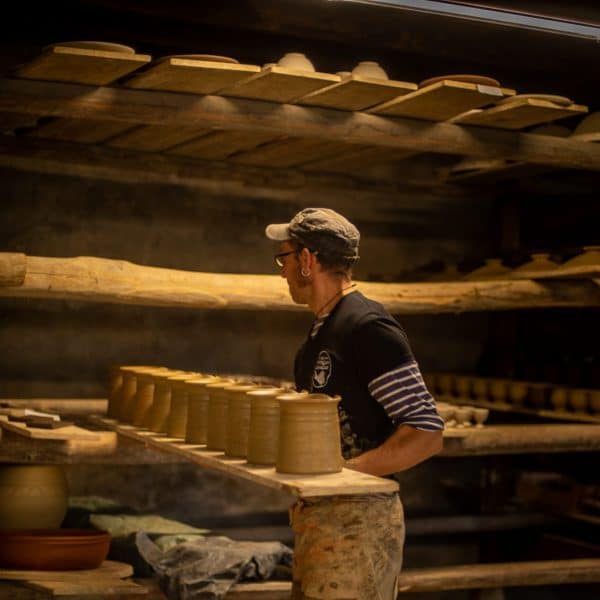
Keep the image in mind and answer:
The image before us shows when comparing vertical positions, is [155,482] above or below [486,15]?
below

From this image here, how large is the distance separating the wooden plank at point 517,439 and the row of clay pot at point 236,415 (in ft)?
6.43

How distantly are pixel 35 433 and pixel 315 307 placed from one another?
1.76 m

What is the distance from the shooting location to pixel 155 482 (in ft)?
27.7

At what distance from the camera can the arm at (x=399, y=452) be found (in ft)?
14.7

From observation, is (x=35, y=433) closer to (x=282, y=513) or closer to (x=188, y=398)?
(x=188, y=398)

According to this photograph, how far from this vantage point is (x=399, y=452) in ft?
14.7

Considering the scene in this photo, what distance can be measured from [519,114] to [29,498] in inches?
145

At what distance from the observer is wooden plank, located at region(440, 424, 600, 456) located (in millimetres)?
7227

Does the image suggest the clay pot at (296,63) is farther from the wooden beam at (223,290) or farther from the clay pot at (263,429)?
the clay pot at (263,429)

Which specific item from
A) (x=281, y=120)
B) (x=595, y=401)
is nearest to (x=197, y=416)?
(x=281, y=120)

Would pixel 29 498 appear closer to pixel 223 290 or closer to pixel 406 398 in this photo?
pixel 223 290

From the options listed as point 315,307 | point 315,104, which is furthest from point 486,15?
point 315,307

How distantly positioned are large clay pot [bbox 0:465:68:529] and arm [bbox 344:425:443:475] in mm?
2873

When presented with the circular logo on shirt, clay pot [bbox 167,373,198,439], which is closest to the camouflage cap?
the circular logo on shirt
